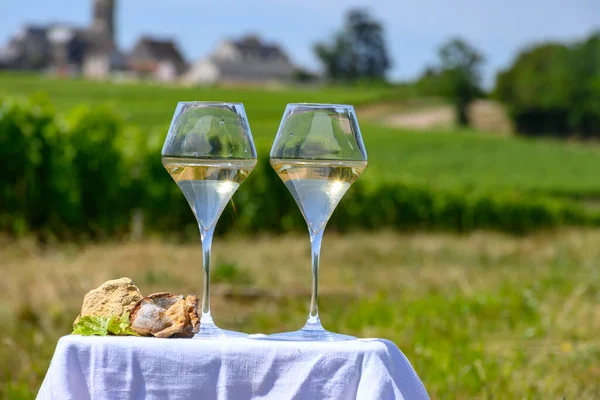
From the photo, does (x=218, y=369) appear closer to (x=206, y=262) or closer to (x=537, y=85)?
(x=206, y=262)

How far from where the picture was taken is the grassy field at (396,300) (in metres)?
5.25

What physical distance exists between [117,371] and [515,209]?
21.7 meters

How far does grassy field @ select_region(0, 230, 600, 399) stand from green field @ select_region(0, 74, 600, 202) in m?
19.1

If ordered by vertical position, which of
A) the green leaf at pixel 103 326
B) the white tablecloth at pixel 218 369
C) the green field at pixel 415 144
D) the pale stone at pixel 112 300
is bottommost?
the green field at pixel 415 144

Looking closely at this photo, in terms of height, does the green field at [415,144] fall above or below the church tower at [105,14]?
below

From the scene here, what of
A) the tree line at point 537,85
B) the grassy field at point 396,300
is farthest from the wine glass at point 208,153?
the tree line at point 537,85

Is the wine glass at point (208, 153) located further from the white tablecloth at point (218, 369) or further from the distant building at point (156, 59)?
the distant building at point (156, 59)

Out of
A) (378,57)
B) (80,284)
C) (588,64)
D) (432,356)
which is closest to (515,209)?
(80,284)

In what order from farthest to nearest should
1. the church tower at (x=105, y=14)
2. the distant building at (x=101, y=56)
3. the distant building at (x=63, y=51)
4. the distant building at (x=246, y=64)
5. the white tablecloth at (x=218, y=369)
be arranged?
the church tower at (x=105, y=14) < the distant building at (x=63, y=51) < the distant building at (x=246, y=64) < the distant building at (x=101, y=56) < the white tablecloth at (x=218, y=369)

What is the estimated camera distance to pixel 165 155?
2.21m

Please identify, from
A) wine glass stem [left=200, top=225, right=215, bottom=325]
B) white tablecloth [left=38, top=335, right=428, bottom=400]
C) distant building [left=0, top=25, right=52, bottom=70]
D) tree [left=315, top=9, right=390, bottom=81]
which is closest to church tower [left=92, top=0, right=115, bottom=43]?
distant building [left=0, top=25, right=52, bottom=70]

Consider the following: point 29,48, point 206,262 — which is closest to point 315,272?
point 206,262

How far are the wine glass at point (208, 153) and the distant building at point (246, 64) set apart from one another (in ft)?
382

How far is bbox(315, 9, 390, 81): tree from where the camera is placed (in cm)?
11294
